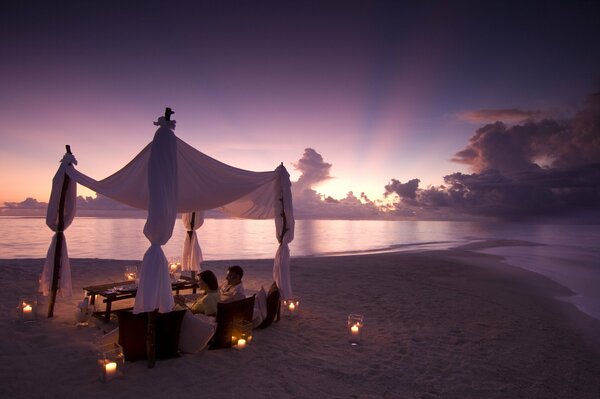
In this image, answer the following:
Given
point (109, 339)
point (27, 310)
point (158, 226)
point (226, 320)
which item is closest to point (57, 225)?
point (27, 310)

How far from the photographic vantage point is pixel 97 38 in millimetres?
11422

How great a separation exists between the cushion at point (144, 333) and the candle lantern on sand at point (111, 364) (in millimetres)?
366

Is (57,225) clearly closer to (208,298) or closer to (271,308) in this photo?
(208,298)

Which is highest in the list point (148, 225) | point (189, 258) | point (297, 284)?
point (148, 225)

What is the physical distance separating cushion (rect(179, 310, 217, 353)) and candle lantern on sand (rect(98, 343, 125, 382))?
90cm

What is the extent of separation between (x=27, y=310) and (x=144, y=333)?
3262mm

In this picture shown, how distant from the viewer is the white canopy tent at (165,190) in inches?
188

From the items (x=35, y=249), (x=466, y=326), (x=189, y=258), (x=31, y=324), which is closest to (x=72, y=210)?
(x=31, y=324)

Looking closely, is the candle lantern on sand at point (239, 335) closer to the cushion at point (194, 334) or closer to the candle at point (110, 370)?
the cushion at point (194, 334)

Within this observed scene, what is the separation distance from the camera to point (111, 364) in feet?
13.9

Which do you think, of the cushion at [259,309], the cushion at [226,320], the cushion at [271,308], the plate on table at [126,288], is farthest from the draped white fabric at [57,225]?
the cushion at [271,308]

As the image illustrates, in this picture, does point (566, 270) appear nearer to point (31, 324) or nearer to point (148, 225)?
point (148, 225)

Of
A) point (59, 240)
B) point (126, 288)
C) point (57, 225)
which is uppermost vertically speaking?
point (57, 225)

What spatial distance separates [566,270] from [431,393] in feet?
62.2
